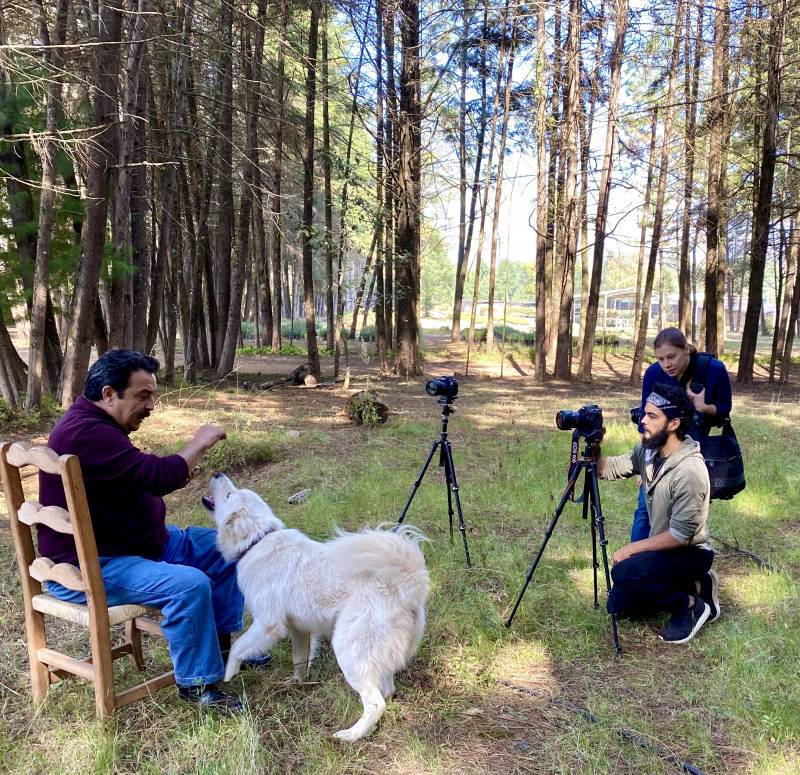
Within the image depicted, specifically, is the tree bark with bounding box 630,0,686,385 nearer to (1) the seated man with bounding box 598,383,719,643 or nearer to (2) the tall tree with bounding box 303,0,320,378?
(2) the tall tree with bounding box 303,0,320,378

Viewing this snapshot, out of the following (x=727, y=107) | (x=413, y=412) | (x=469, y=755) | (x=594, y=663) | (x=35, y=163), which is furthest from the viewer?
(x=727, y=107)

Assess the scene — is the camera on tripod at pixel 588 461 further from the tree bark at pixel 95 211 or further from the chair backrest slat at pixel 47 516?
the tree bark at pixel 95 211

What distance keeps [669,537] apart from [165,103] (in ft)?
39.3

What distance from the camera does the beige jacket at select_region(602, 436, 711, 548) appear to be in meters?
3.26

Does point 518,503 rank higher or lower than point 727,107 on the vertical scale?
lower

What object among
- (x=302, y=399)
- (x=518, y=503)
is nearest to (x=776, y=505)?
(x=518, y=503)

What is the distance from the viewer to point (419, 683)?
3055 millimetres

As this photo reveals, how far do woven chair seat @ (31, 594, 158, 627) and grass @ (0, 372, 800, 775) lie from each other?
0.43 meters

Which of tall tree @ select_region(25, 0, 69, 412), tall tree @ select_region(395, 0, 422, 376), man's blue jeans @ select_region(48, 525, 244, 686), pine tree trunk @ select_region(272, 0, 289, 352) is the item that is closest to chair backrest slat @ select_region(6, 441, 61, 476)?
man's blue jeans @ select_region(48, 525, 244, 686)

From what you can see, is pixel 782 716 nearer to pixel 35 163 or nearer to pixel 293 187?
pixel 35 163

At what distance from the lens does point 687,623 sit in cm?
351

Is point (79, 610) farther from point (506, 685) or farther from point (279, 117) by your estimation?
point (279, 117)

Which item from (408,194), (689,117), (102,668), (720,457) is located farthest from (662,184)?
(102,668)

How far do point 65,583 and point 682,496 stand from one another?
3049 millimetres
